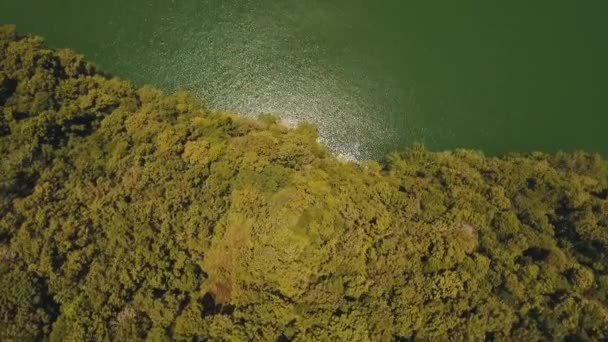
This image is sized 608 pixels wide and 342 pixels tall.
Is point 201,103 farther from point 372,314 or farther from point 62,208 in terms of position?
point 372,314

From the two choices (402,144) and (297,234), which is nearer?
(297,234)

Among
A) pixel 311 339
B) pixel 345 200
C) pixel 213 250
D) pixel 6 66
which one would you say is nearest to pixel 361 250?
pixel 345 200

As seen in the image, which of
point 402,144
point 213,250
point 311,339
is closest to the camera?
point 311,339

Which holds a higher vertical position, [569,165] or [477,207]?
[569,165]

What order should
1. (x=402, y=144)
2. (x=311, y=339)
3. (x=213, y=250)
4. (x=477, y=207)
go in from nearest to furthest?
(x=311, y=339)
(x=213, y=250)
(x=477, y=207)
(x=402, y=144)

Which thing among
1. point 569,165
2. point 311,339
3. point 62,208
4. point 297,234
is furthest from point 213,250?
point 569,165

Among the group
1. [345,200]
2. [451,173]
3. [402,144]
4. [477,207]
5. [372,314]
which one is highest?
[402,144]
